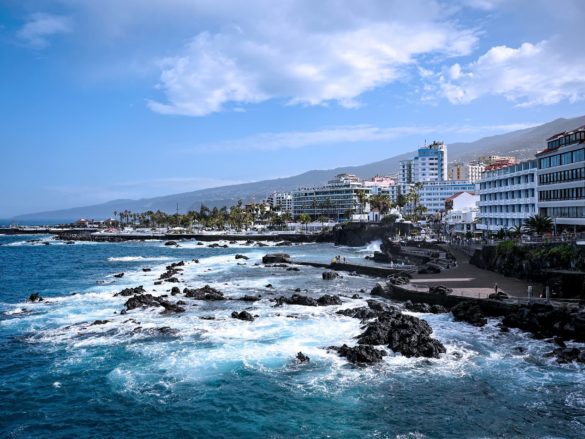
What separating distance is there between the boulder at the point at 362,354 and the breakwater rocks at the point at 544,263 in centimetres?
1711

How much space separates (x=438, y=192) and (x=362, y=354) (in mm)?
148973

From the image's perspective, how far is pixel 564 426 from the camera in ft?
59.4

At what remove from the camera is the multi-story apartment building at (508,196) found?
6167 centimetres

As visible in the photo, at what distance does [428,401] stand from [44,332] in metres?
25.4

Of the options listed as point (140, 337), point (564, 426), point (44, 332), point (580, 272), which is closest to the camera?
point (564, 426)

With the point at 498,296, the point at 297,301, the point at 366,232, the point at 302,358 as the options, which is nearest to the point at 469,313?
the point at 498,296

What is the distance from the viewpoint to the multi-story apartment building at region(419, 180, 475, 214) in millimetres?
163250

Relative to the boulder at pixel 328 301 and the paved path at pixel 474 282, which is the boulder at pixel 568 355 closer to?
the paved path at pixel 474 282

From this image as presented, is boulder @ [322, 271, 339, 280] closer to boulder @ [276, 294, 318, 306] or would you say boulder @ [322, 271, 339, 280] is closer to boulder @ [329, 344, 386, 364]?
boulder @ [276, 294, 318, 306]

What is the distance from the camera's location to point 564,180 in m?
53.8

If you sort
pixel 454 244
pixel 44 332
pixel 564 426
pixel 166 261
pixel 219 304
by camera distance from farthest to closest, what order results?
pixel 166 261, pixel 454 244, pixel 219 304, pixel 44 332, pixel 564 426

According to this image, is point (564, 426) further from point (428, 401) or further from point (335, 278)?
point (335, 278)

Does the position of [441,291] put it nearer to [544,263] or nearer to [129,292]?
[544,263]

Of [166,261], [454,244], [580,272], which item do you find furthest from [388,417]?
[166,261]
